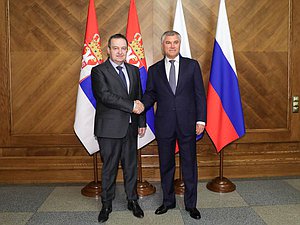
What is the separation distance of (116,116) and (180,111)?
53 cm

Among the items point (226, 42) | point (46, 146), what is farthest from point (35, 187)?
point (226, 42)

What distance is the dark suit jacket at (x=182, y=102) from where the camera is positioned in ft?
9.09

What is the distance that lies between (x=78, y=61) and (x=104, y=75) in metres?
1.24

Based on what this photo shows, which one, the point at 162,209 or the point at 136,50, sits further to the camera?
the point at 136,50

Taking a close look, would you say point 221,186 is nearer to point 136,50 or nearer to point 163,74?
point 163,74

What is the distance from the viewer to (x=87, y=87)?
3275 mm

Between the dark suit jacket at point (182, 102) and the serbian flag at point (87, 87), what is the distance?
2.36 ft

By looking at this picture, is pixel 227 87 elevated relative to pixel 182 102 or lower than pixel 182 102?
elevated

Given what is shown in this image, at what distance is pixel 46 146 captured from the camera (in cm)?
388

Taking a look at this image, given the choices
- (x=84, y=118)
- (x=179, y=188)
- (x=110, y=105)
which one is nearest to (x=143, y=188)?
(x=179, y=188)

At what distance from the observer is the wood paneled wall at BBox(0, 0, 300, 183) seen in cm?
379

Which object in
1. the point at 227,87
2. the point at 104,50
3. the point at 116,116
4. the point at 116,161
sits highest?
the point at 104,50

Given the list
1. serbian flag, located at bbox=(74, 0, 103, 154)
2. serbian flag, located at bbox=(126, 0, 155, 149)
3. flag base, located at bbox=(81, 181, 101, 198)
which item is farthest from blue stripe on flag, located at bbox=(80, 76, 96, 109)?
flag base, located at bbox=(81, 181, 101, 198)

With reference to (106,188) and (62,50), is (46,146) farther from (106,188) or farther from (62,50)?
(106,188)
